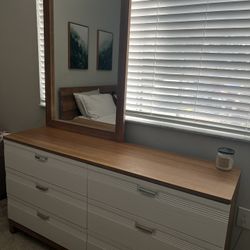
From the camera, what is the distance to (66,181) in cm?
158

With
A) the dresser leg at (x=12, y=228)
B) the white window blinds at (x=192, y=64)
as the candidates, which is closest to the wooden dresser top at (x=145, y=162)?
the white window blinds at (x=192, y=64)

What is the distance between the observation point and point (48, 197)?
1.70 m

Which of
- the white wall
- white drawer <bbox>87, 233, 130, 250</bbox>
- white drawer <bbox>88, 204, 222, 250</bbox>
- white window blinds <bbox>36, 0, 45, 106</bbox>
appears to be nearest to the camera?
white drawer <bbox>88, 204, 222, 250</bbox>

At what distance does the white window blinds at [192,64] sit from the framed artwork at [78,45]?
40cm

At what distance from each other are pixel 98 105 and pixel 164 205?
0.92 m

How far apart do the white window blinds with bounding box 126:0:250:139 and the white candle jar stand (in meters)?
0.16

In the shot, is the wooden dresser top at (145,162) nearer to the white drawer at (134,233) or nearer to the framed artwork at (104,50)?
the white drawer at (134,233)

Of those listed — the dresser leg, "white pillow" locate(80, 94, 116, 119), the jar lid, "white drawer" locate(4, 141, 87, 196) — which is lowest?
the dresser leg

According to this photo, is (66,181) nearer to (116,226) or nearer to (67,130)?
(116,226)

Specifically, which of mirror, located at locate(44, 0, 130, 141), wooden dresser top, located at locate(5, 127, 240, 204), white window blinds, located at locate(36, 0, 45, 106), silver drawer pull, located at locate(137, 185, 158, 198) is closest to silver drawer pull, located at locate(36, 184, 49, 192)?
wooden dresser top, located at locate(5, 127, 240, 204)

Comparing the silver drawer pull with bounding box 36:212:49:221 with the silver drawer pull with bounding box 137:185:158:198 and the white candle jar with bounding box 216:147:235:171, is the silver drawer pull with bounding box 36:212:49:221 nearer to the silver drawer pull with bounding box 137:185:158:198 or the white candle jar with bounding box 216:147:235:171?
the silver drawer pull with bounding box 137:185:158:198

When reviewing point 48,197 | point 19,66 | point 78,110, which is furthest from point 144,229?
point 19,66

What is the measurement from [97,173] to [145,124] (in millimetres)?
517

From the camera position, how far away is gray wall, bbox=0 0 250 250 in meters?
1.70
